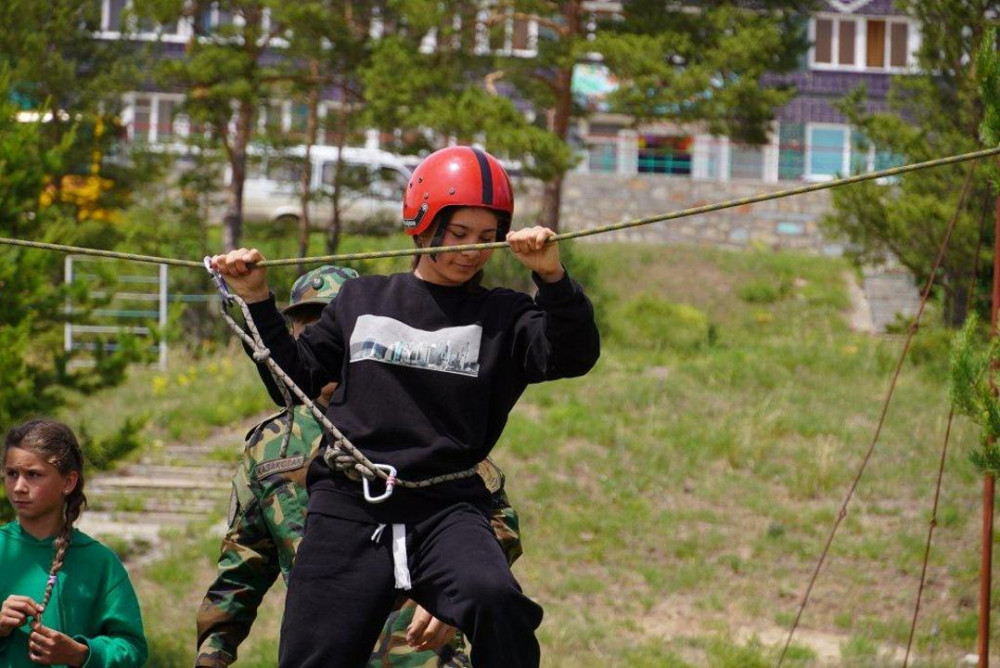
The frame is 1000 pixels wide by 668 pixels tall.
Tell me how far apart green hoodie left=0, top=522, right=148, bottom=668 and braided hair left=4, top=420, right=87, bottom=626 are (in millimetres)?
35

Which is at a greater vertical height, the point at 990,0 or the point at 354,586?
the point at 990,0

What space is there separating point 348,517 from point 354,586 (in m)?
0.21

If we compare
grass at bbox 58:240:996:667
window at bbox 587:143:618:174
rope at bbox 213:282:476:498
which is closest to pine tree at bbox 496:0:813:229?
grass at bbox 58:240:996:667

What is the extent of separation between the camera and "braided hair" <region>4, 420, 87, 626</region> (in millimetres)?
4797

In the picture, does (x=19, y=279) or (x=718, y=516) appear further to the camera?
(x=718, y=516)

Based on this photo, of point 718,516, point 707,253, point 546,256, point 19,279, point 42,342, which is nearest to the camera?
point 546,256

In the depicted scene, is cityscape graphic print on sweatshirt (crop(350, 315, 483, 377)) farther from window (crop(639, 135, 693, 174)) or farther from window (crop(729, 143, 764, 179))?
window (crop(729, 143, 764, 179))

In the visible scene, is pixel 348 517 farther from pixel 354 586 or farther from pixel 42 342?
pixel 42 342

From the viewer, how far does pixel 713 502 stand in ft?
42.7

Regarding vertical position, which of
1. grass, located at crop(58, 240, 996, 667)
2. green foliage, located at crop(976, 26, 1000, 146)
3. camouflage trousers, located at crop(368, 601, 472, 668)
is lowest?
grass, located at crop(58, 240, 996, 667)

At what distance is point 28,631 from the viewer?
15.2 feet

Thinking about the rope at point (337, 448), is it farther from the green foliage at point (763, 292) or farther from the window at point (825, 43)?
the window at point (825, 43)

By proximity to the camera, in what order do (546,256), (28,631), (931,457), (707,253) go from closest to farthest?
(546,256), (28,631), (931,457), (707,253)

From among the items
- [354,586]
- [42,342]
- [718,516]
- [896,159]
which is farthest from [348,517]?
[896,159]
